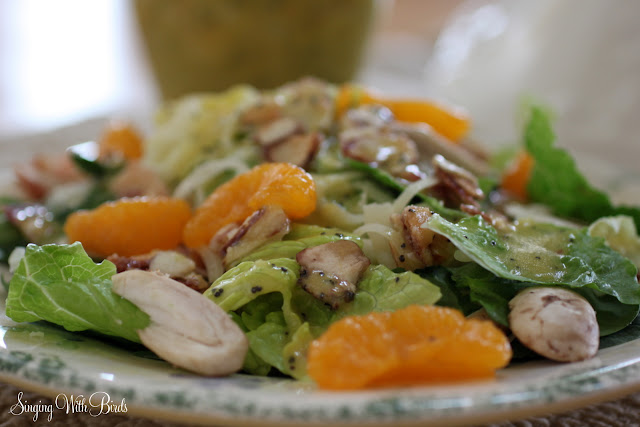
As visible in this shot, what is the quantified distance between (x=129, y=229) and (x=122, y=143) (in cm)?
119

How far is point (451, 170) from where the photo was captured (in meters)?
1.89

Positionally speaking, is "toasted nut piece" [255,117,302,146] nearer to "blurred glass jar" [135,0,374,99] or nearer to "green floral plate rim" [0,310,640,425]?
"green floral plate rim" [0,310,640,425]

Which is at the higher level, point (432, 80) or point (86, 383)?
point (86, 383)

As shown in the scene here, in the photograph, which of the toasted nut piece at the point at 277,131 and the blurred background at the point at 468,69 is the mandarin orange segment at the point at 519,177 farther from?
the toasted nut piece at the point at 277,131

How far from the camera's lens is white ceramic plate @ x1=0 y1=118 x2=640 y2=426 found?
96cm

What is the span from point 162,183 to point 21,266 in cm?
96

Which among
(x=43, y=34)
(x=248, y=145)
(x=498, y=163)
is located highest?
(x=248, y=145)

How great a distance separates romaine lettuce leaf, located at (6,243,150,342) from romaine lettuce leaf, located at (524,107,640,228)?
158cm

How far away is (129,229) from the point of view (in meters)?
1.91

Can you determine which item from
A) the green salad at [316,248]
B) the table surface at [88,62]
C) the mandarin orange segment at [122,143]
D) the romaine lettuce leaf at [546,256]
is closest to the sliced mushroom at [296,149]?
the green salad at [316,248]

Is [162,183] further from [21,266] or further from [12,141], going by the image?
[12,141]

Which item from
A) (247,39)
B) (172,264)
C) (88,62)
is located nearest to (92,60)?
(88,62)

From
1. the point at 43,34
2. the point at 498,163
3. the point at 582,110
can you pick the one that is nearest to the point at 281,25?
the point at 498,163

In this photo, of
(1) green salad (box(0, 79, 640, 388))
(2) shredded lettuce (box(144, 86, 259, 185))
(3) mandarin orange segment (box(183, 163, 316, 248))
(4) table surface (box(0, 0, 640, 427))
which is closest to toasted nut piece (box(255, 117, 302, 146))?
(1) green salad (box(0, 79, 640, 388))
